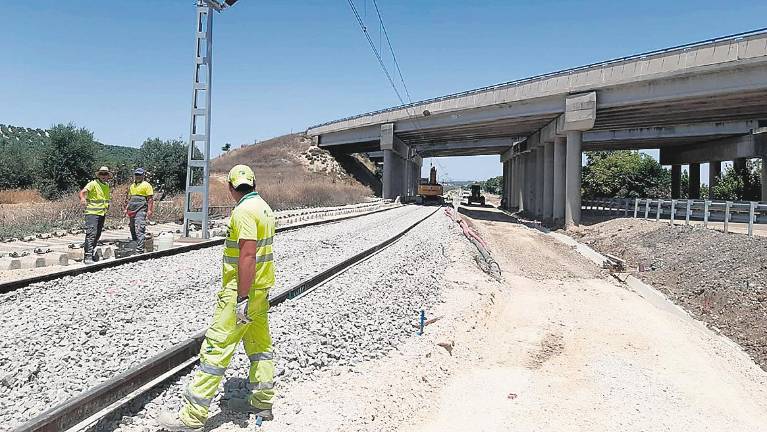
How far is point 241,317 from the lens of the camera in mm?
4289

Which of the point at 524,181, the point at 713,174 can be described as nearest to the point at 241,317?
the point at 524,181

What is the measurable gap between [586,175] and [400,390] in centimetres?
6273

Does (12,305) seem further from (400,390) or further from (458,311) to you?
(458,311)

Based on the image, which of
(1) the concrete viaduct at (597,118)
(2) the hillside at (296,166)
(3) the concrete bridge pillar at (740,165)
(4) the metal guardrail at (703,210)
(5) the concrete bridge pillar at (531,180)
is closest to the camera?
(4) the metal guardrail at (703,210)

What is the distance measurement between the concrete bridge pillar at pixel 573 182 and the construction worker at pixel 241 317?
30093 millimetres

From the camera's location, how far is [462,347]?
8.27m

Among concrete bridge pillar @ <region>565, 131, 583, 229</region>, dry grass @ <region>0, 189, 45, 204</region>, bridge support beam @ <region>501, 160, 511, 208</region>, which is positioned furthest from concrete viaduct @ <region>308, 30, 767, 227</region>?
dry grass @ <region>0, 189, 45, 204</region>

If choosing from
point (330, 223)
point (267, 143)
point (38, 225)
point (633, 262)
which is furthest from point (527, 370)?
point (267, 143)

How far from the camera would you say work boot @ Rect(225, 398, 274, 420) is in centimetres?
456

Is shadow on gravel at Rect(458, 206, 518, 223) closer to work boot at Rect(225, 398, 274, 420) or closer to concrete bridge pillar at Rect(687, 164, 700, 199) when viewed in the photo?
concrete bridge pillar at Rect(687, 164, 700, 199)

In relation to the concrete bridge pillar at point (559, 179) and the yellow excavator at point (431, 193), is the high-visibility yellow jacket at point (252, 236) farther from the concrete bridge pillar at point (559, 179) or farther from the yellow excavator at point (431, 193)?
the yellow excavator at point (431, 193)

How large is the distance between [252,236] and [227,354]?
0.94 meters

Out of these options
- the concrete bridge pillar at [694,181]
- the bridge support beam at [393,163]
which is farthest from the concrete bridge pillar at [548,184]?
the concrete bridge pillar at [694,181]

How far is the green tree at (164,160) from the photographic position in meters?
38.4
